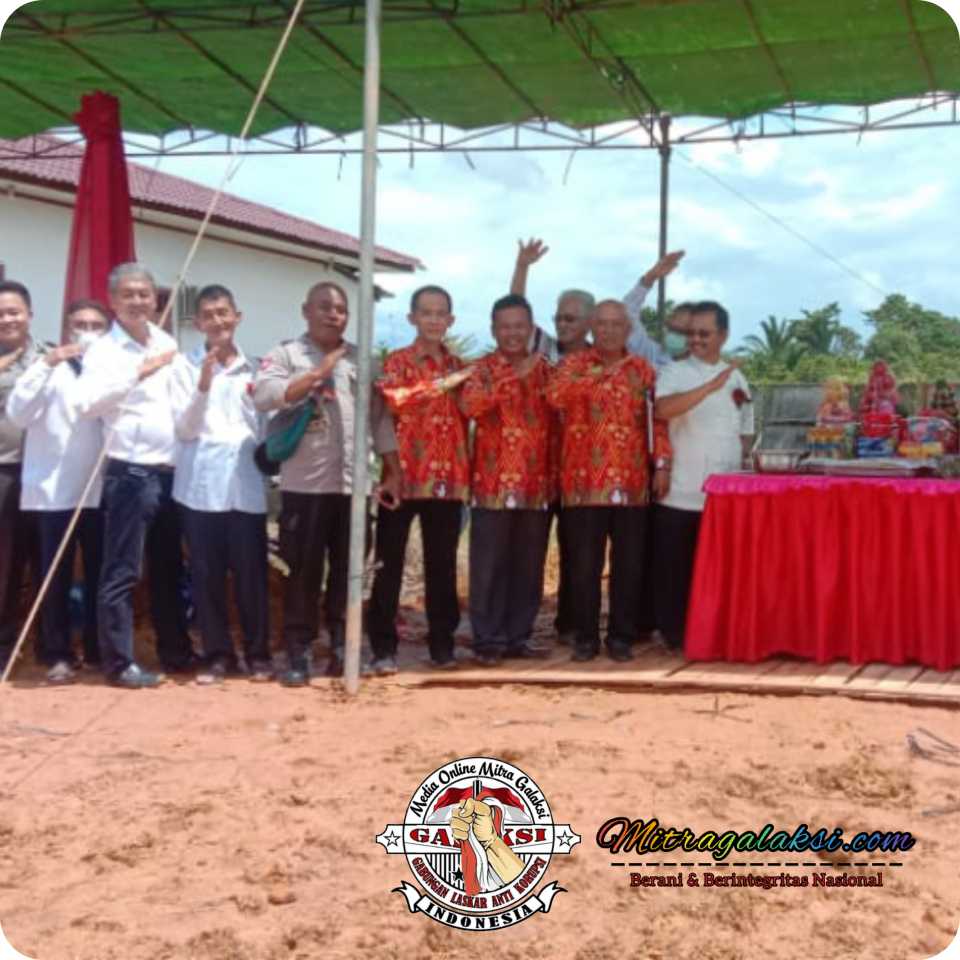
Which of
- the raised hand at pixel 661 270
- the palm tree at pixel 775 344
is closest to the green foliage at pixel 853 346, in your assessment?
the palm tree at pixel 775 344

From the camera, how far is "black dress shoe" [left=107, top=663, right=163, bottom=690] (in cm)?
482

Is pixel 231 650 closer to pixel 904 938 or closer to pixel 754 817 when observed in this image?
pixel 754 817

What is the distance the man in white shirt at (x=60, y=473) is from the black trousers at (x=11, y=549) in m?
0.10

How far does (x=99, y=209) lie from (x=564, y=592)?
2909mm

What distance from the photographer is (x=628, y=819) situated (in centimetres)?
325

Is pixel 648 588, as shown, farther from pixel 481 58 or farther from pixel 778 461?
pixel 481 58

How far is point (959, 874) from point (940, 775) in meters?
0.72

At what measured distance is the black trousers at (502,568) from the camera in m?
5.14

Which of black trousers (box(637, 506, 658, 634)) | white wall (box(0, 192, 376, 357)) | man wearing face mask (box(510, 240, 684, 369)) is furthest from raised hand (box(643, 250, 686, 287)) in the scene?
white wall (box(0, 192, 376, 357))

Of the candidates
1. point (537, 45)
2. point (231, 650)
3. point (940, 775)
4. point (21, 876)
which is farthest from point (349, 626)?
point (537, 45)

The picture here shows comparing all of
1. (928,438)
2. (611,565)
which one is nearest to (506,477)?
(611,565)

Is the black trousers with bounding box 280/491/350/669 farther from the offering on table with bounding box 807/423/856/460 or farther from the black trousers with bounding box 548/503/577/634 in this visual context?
the offering on table with bounding box 807/423/856/460

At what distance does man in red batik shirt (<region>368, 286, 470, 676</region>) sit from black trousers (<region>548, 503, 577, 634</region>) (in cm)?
73

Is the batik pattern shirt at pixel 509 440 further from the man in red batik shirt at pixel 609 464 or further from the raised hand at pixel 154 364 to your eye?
the raised hand at pixel 154 364
